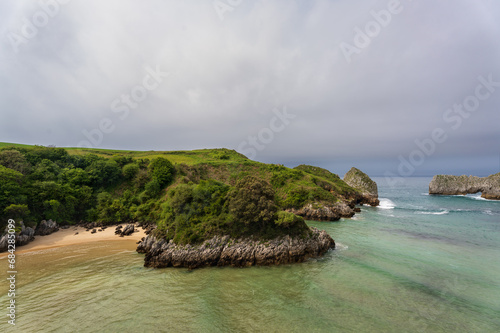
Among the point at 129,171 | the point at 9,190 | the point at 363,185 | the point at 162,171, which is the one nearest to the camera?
the point at 9,190

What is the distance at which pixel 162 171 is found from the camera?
4581cm

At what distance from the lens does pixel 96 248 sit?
25.2 m

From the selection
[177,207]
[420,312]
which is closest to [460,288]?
[420,312]

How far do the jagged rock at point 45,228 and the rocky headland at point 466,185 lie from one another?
420ft

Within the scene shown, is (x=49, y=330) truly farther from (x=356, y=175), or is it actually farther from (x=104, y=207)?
(x=356, y=175)

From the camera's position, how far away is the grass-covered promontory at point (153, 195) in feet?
67.8

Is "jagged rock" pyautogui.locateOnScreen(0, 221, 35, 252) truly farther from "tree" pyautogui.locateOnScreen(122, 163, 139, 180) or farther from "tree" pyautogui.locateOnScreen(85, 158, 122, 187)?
"tree" pyautogui.locateOnScreen(122, 163, 139, 180)

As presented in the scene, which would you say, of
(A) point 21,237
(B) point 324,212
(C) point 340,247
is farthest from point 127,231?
(B) point 324,212

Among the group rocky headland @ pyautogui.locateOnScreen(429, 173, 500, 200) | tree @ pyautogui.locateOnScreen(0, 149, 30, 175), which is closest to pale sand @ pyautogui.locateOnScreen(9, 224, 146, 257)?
tree @ pyautogui.locateOnScreen(0, 149, 30, 175)

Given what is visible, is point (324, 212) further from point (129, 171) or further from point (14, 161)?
point (14, 161)

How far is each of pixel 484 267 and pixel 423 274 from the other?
751 centimetres

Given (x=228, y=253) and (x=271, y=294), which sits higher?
(x=228, y=253)

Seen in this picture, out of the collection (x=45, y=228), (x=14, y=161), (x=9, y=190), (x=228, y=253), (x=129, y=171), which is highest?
(x=14, y=161)

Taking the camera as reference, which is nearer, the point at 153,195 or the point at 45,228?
the point at 45,228
